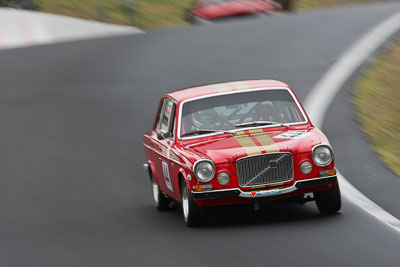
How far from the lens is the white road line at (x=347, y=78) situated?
424 inches

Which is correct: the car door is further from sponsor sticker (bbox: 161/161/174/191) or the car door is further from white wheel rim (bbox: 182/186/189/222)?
white wheel rim (bbox: 182/186/189/222)

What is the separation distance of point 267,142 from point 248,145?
21 centimetres

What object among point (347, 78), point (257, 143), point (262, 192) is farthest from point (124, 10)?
point (262, 192)

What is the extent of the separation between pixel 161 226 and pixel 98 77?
13901 millimetres

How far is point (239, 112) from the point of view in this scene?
1116 centimetres

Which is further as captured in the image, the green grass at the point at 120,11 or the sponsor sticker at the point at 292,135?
the green grass at the point at 120,11

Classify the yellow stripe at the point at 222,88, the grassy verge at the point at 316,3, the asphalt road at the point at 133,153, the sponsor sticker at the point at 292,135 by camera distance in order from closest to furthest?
the asphalt road at the point at 133,153, the sponsor sticker at the point at 292,135, the yellow stripe at the point at 222,88, the grassy verge at the point at 316,3

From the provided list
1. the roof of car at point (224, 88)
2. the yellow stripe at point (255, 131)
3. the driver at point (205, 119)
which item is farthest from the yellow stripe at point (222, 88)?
the yellow stripe at point (255, 131)

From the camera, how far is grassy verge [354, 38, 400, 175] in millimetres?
15406

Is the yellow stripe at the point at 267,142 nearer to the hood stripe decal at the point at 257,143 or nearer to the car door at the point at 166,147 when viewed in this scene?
the hood stripe decal at the point at 257,143

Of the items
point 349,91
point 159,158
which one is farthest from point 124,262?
point 349,91

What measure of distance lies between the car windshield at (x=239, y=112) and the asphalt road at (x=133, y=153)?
1.01 m

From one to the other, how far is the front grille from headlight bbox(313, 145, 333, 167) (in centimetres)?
26

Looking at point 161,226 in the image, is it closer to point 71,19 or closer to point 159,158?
point 159,158
